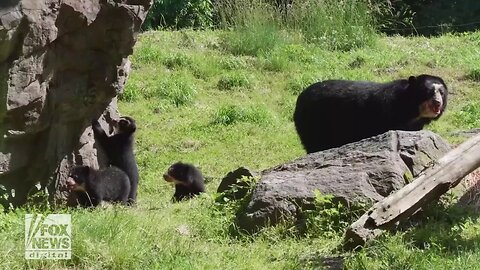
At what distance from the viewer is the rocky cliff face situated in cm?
674

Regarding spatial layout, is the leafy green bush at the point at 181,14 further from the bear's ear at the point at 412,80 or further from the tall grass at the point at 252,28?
the bear's ear at the point at 412,80

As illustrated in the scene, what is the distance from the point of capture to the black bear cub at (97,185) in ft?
26.8

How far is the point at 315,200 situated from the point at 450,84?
827cm

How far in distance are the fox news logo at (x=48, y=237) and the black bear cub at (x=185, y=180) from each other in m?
3.55

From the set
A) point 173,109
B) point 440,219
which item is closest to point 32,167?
point 440,219

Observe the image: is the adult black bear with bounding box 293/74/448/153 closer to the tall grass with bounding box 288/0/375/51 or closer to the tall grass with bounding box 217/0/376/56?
the tall grass with bounding box 217/0/376/56

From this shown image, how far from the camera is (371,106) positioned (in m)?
9.62

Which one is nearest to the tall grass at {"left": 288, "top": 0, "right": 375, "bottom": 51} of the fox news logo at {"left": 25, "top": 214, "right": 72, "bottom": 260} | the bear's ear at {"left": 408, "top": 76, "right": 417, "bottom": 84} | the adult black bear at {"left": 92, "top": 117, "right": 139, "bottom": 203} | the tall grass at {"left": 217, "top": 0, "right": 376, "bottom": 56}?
the tall grass at {"left": 217, "top": 0, "right": 376, "bottom": 56}

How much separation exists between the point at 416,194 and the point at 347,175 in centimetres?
88

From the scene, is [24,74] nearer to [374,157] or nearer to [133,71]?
[374,157]

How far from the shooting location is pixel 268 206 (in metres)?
6.69

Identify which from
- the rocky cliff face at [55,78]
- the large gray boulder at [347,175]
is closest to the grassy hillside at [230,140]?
the large gray boulder at [347,175]

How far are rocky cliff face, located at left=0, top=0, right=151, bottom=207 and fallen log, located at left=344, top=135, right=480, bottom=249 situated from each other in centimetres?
298

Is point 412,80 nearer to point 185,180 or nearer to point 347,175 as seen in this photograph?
point 185,180
